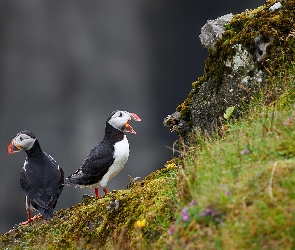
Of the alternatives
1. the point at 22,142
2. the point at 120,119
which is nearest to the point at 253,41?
the point at 120,119

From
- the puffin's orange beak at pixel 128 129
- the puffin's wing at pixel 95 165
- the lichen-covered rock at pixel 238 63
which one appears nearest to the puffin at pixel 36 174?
the puffin's wing at pixel 95 165

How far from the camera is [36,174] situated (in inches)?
475

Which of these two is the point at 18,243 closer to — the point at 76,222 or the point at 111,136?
the point at 76,222

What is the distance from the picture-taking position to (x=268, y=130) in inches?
286

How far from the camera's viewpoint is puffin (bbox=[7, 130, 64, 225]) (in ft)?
39.0

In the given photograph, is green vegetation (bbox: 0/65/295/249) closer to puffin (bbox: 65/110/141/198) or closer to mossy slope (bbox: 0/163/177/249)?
mossy slope (bbox: 0/163/177/249)

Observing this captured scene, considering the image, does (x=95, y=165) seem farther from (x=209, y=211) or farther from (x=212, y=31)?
(x=209, y=211)

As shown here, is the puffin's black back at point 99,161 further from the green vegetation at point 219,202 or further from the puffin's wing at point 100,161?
the green vegetation at point 219,202

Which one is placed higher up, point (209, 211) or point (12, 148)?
point (12, 148)

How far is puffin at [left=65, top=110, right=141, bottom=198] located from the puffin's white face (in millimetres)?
1106

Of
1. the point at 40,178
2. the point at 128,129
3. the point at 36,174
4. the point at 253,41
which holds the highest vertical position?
the point at 253,41

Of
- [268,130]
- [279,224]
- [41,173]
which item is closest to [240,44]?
[268,130]

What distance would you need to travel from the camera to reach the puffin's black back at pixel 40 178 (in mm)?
11791

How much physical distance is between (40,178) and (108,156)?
1.42 metres
